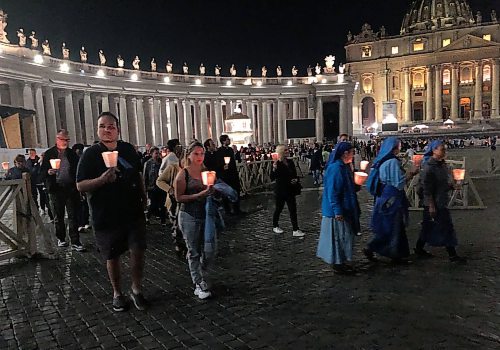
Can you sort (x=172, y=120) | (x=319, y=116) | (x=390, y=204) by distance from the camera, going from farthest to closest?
(x=319, y=116), (x=172, y=120), (x=390, y=204)

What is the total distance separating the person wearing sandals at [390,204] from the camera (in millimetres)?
6676

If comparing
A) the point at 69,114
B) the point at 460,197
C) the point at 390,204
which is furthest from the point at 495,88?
the point at 390,204

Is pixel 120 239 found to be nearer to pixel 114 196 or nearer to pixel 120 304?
pixel 114 196

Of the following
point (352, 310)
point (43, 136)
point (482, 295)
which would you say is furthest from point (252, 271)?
point (43, 136)

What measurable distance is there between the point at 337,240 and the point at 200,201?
7.43 feet

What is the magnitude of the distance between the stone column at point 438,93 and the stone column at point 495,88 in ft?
29.1

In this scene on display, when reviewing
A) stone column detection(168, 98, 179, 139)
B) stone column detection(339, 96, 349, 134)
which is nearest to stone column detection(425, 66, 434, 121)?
stone column detection(339, 96, 349, 134)

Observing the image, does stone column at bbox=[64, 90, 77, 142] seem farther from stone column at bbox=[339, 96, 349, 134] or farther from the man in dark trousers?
stone column at bbox=[339, 96, 349, 134]

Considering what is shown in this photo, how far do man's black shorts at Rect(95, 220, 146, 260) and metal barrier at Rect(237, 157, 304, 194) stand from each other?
11.4 metres

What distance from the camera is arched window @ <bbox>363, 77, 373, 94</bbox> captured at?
89812mm

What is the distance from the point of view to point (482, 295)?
18.3 ft

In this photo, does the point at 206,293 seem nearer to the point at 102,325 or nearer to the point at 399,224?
the point at 102,325

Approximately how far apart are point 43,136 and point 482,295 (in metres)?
34.3

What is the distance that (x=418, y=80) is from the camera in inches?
3497
